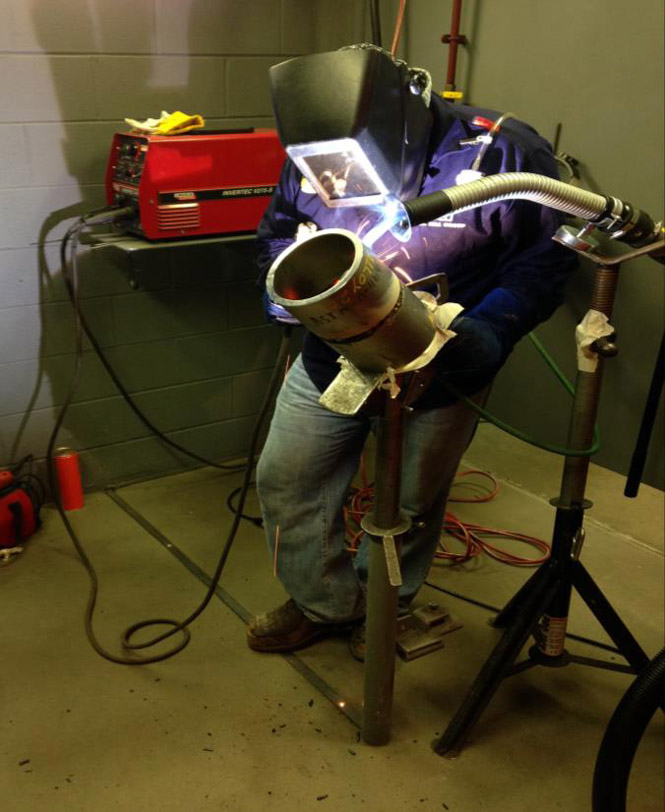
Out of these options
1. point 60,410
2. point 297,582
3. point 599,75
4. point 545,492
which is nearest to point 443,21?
point 599,75

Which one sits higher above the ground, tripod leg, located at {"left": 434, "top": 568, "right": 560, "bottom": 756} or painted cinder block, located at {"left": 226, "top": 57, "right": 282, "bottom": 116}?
painted cinder block, located at {"left": 226, "top": 57, "right": 282, "bottom": 116}

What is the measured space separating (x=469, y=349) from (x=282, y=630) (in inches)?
38.9

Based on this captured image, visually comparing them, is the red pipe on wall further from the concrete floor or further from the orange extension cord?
the concrete floor

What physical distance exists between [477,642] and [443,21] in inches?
87.8

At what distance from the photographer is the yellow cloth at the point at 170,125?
91.6 inches

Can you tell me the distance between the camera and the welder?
1.38 m

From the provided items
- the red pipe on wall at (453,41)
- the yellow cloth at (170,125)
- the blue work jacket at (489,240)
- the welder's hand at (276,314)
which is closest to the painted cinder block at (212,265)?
the yellow cloth at (170,125)

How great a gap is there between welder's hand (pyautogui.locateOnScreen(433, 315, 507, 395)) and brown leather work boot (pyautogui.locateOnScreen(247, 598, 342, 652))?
2.83ft

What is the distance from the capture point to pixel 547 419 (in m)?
3.15

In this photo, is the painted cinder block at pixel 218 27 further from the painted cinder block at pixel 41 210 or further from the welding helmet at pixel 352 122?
the welding helmet at pixel 352 122

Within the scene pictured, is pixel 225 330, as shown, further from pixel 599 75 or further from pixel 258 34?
pixel 599 75

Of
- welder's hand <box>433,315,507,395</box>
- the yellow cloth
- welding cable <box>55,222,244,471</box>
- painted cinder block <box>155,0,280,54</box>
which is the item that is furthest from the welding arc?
welder's hand <box>433,315,507,395</box>

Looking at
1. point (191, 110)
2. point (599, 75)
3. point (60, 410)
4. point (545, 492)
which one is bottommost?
point (545, 492)

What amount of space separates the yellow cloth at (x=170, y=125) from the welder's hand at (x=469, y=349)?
4.20 feet
